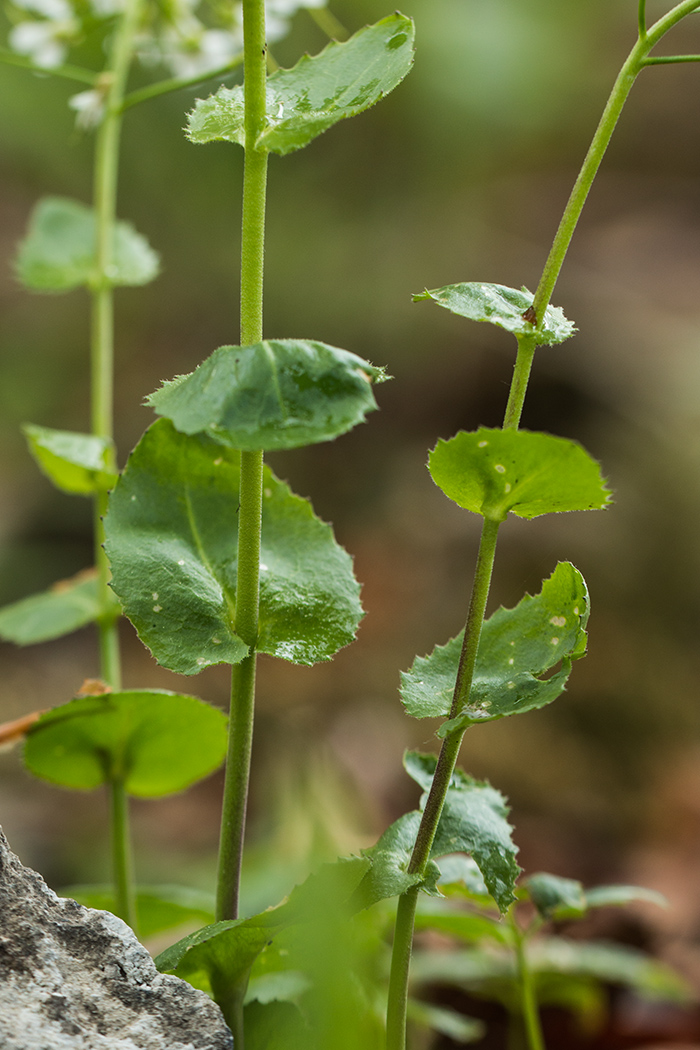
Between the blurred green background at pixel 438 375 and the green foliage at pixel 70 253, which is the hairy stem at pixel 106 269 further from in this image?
the blurred green background at pixel 438 375

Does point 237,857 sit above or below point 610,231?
below

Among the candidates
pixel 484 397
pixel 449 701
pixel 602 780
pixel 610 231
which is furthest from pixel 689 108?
pixel 449 701

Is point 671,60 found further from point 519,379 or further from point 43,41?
point 43,41

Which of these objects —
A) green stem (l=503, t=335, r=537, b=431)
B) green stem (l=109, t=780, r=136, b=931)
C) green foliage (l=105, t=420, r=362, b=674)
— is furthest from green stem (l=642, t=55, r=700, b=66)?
green stem (l=109, t=780, r=136, b=931)

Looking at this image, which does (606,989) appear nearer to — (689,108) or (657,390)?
→ (657,390)

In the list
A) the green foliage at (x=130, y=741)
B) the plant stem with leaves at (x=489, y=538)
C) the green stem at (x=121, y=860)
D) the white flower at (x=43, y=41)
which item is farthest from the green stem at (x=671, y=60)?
the white flower at (x=43, y=41)

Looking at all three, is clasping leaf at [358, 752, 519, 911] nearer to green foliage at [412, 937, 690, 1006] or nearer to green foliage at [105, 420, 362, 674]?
green foliage at [105, 420, 362, 674]
